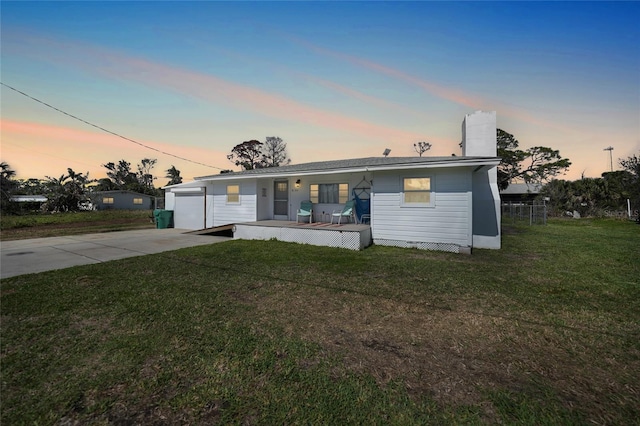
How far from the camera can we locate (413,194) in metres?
8.94

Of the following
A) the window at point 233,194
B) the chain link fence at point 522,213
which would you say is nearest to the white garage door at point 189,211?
the window at point 233,194

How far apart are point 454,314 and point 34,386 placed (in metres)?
4.87

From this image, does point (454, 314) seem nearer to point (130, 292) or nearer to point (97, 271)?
point (130, 292)

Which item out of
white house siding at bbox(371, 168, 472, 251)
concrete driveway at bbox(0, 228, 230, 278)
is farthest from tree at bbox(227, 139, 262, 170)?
white house siding at bbox(371, 168, 472, 251)

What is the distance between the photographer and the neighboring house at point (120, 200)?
30828 millimetres

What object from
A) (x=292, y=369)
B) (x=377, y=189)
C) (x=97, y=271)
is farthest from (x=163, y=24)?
(x=292, y=369)

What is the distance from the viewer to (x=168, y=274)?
575 cm

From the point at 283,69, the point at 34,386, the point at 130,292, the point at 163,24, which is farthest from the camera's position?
the point at 283,69

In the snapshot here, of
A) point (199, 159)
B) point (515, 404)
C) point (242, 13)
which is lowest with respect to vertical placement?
point (515, 404)

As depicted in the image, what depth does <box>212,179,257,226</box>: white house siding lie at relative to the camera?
1225 centimetres

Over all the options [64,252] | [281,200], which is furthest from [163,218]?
[281,200]

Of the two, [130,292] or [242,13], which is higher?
[242,13]

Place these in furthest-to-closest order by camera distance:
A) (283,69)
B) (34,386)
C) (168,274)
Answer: (283,69), (168,274), (34,386)

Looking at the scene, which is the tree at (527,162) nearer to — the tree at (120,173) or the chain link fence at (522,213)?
the chain link fence at (522,213)
